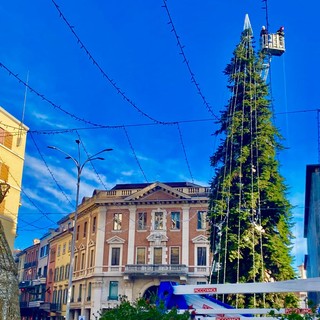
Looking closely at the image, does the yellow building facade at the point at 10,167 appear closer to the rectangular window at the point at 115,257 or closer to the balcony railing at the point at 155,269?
the balcony railing at the point at 155,269

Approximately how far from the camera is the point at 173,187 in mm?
49125

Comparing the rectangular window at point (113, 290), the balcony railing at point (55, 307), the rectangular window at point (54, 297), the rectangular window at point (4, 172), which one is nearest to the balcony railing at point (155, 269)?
the rectangular window at point (113, 290)

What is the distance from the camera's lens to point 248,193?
80.4 ft

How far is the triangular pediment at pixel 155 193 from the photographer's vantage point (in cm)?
4750

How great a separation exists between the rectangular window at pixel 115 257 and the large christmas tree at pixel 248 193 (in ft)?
75.1

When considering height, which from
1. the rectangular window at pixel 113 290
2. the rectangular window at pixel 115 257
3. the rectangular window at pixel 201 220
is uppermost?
the rectangular window at pixel 201 220

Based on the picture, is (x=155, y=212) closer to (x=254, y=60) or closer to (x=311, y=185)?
(x=254, y=60)

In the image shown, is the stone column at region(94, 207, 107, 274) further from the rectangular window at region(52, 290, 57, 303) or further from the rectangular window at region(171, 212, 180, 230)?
the rectangular window at region(52, 290, 57, 303)

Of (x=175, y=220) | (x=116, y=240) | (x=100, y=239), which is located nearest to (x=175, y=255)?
(x=175, y=220)

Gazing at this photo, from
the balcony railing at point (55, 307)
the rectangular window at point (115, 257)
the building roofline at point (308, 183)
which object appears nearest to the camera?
the building roofline at point (308, 183)

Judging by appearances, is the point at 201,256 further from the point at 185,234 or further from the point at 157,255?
the point at 157,255

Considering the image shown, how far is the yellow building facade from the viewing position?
1181 inches

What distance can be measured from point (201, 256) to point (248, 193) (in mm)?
21657

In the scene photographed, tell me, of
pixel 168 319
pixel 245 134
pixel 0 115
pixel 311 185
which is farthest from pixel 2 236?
pixel 0 115
